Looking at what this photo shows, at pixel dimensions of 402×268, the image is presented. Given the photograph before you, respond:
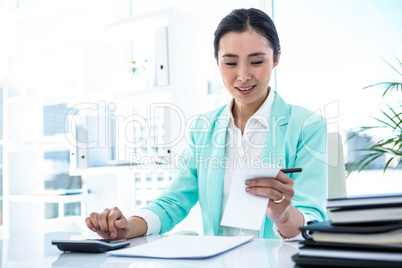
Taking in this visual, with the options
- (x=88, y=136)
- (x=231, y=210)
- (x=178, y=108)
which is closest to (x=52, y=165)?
(x=88, y=136)

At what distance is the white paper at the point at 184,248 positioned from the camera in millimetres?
892

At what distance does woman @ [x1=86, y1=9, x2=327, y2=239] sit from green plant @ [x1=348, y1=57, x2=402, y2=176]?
Answer: 857mm

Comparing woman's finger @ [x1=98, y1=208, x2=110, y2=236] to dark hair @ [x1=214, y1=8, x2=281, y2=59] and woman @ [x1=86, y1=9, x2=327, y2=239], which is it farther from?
dark hair @ [x1=214, y1=8, x2=281, y2=59]

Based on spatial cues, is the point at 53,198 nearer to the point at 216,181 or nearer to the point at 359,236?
the point at 216,181

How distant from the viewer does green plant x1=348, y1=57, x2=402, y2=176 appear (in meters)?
2.12

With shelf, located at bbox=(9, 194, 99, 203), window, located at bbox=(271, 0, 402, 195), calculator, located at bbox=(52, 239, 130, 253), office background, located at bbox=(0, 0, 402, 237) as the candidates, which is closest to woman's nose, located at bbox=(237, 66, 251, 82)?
calculator, located at bbox=(52, 239, 130, 253)

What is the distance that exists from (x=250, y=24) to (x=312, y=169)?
1.91 feet

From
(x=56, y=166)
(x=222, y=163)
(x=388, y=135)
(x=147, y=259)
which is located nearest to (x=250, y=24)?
(x=222, y=163)

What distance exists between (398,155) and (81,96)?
80.5 inches

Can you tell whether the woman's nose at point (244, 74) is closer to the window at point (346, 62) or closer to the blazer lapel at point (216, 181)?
the blazer lapel at point (216, 181)

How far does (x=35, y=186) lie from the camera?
3.41 metres

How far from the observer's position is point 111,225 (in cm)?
118

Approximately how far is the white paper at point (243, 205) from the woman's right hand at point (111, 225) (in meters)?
0.39

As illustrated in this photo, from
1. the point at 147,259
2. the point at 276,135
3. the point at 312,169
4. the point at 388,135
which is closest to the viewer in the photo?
the point at 147,259
